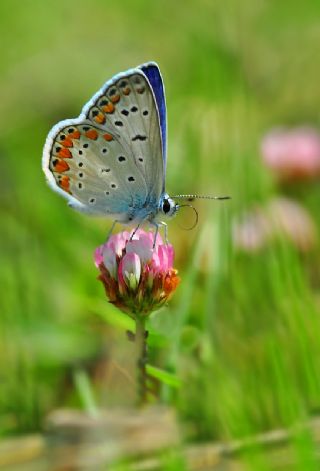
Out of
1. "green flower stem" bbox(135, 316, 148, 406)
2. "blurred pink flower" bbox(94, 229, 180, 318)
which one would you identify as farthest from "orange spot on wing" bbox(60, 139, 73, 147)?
"green flower stem" bbox(135, 316, 148, 406)

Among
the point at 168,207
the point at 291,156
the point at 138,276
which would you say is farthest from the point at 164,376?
the point at 291,156

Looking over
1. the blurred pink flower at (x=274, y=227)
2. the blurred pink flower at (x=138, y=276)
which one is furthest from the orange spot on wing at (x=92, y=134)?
the blurred pink flower at (x=274, y=227)

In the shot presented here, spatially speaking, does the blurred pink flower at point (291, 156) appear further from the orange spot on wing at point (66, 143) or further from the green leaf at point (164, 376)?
the green leaf at point (164, 376)

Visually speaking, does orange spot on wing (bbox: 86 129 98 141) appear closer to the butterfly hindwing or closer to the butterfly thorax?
the butterfly hindwing

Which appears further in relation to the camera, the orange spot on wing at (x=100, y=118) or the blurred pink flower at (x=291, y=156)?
the blurred pink flower at (x=291, y=156)

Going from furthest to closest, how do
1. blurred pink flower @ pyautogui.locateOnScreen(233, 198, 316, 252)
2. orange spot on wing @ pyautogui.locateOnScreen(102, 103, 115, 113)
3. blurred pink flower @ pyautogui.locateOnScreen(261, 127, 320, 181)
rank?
1. blurred pink flower @ pyautogui.locateOnScreen(261, 127, 320, 181)
2. blurred pink flower @ pyautogui.locateOnScreen(233, 198, 316, 252)
3. orange spot on wing @ pyautogui.locateOnScreen(102, 103, 115, 113)

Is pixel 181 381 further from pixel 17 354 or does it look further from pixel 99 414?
pixel 17 354

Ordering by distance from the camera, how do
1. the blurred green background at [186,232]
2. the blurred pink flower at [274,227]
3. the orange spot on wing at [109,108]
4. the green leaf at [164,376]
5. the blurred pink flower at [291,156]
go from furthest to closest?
the blurred pink flower at [291,156]
the blurred pink flower at [274,227]
the blurred green background at [186,232]
the orange spot on wing at [109,108]
the green leaf at [164,376]
